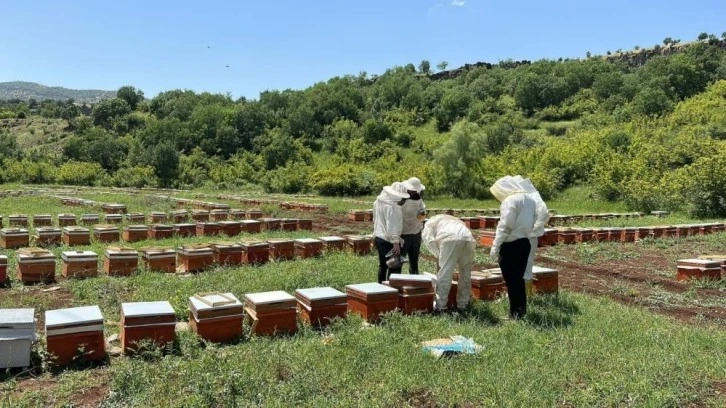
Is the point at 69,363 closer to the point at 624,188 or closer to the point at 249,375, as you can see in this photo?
the point at 249,375

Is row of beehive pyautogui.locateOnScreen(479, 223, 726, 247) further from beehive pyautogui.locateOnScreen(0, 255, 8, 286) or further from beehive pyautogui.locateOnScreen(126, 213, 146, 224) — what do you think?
beehive pyautogui.locateOnScreen(0, 255, 8, 286)

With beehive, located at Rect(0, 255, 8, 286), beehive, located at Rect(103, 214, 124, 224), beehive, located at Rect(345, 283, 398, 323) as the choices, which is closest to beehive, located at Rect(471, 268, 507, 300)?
beehive, located at Rect(345, 283, 398, 323)

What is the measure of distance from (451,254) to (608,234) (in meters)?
9.82

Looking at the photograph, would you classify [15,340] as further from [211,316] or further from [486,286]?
[486,286]

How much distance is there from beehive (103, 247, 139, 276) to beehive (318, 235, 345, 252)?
3.46 meters

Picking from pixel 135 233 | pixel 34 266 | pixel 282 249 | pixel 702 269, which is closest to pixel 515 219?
pixel 702 269

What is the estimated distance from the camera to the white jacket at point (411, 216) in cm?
745

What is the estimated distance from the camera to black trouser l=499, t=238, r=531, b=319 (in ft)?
20.4

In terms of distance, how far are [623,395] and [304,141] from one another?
6862 cm

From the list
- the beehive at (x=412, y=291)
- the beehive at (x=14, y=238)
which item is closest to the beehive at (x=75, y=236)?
the beehive at (x=14, y=238)

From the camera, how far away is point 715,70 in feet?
228

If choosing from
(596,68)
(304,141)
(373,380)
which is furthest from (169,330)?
(596,68)

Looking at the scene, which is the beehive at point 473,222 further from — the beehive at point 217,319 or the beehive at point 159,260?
the beehive at point 217,319

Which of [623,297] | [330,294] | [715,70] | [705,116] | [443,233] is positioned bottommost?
[623,297]
